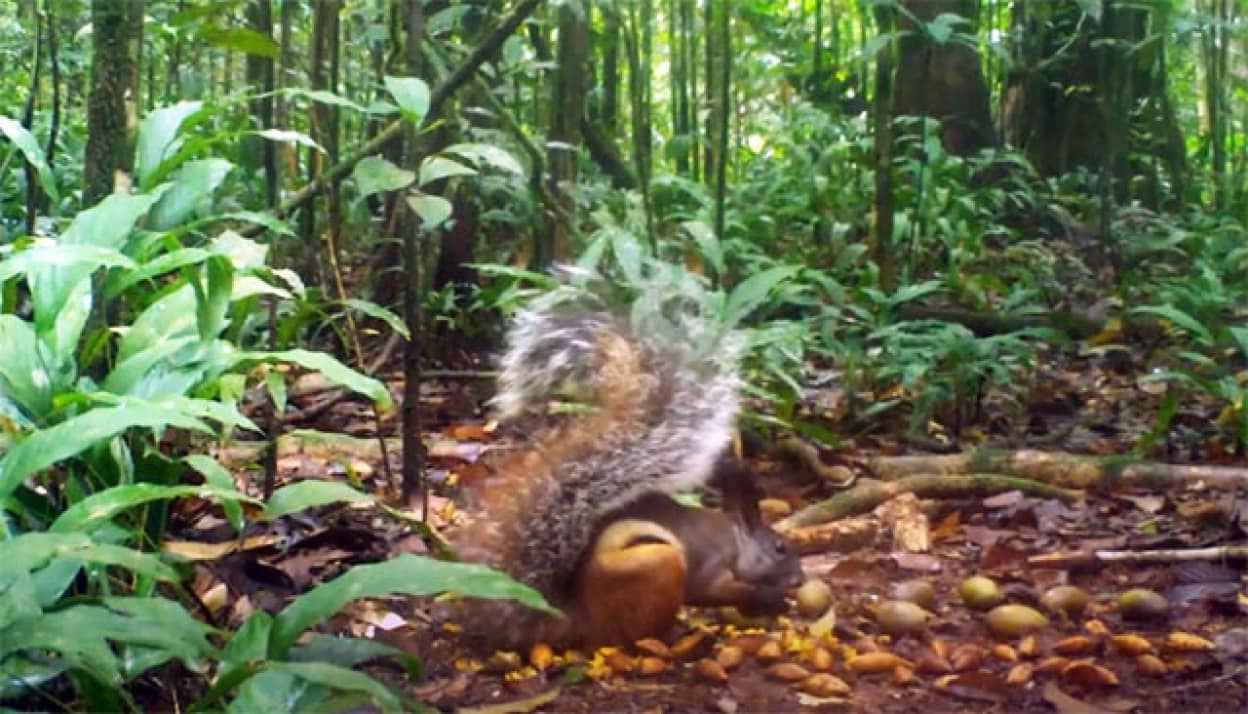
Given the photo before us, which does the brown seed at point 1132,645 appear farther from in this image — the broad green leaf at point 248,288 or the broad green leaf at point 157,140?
the broad green leaf at point 157,140

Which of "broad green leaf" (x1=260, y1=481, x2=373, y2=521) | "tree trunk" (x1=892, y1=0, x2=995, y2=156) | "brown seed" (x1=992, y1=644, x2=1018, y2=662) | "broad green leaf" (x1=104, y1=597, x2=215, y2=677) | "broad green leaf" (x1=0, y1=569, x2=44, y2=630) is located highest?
"tree trunk" (x1=892, y1=0, x2=995, y2=156)

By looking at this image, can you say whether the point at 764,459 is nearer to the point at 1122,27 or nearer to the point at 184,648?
the point at 184,648

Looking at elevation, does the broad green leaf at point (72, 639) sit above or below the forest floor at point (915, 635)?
above

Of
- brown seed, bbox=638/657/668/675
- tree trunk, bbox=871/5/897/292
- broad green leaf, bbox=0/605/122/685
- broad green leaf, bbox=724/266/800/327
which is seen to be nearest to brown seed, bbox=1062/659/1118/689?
brown seed, bbox=638/657/668/675

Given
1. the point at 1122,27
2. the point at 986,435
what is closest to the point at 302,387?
the point at 986,435

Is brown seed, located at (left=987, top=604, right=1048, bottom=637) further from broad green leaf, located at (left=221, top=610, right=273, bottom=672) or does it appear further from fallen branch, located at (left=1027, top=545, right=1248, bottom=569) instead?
broad green leaf, located at (left=221, top=610, right=273, bottom=672)

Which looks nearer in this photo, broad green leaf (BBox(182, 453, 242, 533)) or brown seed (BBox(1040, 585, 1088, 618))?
broad green leaf (BBox(182, 453, 242, 533))

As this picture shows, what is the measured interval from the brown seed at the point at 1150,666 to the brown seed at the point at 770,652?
55 cm

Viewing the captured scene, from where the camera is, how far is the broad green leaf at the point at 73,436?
68.3 inches

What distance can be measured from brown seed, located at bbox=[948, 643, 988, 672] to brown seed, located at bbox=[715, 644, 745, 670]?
0.33 metres

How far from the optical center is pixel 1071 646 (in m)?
2.25

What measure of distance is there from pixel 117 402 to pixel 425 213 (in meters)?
0.70

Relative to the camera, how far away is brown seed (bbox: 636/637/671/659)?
2229 millimetres

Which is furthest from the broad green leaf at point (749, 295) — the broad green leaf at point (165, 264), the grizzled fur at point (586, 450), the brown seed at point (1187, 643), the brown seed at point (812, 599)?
the broad green leaf at point (165, 264)
